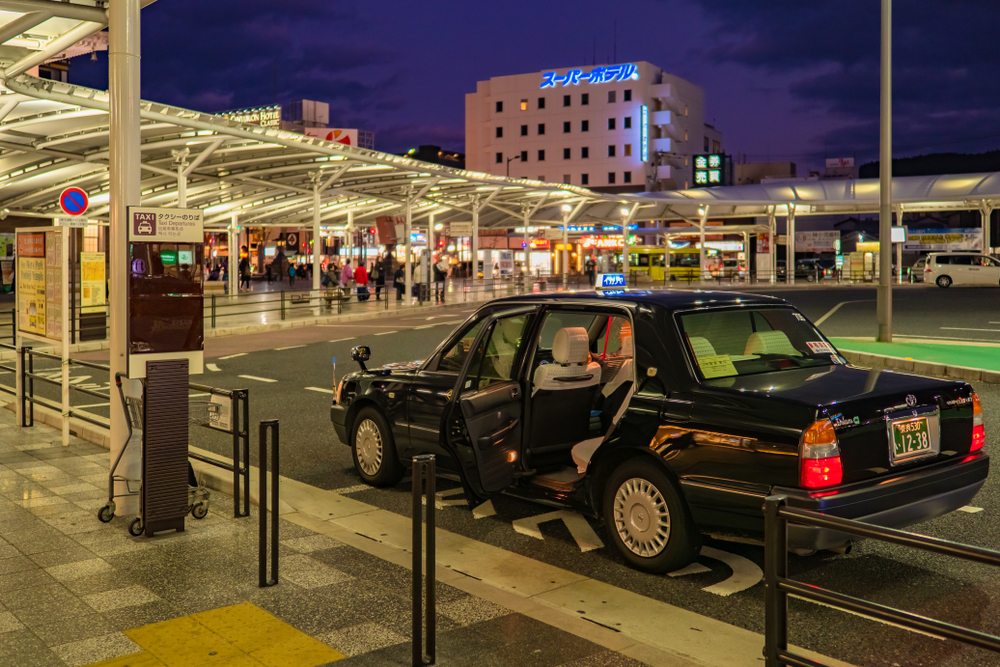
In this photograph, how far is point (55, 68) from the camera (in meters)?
56.2

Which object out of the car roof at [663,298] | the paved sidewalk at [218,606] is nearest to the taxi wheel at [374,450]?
the paved sidewalk at [218,606]

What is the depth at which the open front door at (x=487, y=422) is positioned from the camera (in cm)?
578

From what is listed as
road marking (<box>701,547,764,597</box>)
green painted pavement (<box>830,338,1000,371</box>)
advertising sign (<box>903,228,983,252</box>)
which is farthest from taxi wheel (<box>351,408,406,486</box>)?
advertising sign (<box>903,228,983,252</box>)

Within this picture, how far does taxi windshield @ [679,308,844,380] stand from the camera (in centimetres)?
553

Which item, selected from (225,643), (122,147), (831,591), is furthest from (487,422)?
(122,147)

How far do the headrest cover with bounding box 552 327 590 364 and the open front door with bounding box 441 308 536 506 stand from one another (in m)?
0.25

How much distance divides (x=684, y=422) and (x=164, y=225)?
3747 mm

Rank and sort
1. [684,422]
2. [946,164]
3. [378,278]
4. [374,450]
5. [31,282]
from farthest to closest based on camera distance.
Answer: [946,164], [378,278], [31,282], [374,450], [684,422]

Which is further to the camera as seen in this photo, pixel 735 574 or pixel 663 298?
pixel 663 298

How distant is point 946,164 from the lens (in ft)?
267

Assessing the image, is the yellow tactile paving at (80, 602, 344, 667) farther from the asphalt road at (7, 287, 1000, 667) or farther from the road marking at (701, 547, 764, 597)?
the road marking at (701, 547, 764, 597)

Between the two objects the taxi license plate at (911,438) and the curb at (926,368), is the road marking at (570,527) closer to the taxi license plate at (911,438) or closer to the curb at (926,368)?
the taxi license plate at (911,438)

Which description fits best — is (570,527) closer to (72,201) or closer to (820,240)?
(72,201)

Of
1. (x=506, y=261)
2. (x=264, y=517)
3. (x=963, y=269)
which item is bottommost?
(x=264, y=517)
